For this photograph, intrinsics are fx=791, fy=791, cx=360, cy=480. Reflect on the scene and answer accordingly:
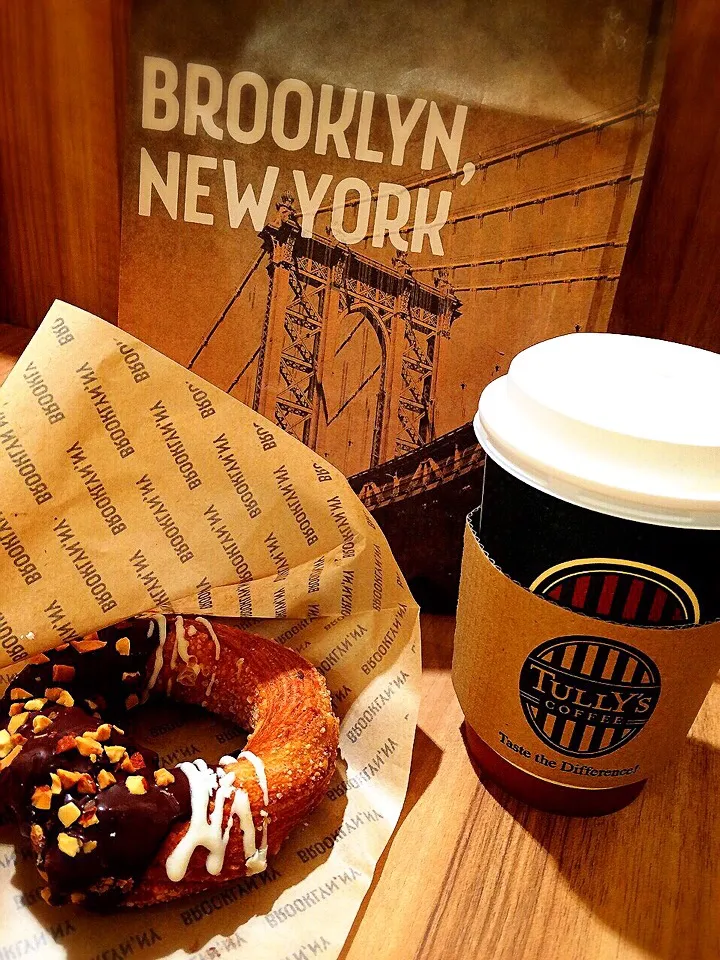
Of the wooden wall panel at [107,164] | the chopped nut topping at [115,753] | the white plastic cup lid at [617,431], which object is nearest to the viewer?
the white plastic cup lid at [617,431]

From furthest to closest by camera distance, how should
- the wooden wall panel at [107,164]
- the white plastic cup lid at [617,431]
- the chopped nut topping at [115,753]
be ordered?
the wooden wall panel at [107,164] < the chopped nut topping at [115,753] < the white plastic cup lid at [617,431]

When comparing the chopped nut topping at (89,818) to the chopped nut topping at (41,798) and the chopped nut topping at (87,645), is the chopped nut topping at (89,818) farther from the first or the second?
the chopped nut topping at (87,645)

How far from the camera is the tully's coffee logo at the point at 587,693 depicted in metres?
0.60

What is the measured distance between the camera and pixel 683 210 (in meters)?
0.77

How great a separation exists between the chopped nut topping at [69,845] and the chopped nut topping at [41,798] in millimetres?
28

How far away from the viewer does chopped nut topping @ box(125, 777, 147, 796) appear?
61 cm

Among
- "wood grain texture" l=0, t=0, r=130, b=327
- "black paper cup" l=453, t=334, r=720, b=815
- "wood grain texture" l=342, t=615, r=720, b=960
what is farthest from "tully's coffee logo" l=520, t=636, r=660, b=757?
"wood grain texture" l=0, t=0, r=130, b=327

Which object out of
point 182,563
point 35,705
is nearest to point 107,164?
point 182,563

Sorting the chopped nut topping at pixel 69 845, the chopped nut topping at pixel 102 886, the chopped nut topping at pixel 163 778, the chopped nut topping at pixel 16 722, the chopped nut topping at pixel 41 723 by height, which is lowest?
the chopped nut topping at pixel 102 886

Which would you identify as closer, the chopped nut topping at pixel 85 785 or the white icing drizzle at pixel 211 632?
the chopped nut topping at pixel 85 785

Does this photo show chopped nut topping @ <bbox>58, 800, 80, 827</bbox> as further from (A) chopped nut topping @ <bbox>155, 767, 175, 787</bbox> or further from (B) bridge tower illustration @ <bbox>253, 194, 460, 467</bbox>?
(B) bridge tower illustration @ <bbox>253, 194, 460, 467</bbox>

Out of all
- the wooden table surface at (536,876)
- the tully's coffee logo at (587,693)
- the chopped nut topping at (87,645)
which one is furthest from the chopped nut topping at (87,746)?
the tully's coffee logo at (587,693)

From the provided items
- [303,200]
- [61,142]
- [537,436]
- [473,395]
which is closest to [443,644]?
[473,395]

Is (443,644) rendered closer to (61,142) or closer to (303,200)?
(303,200)
